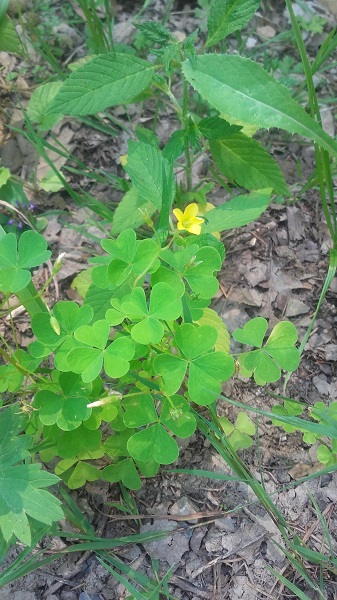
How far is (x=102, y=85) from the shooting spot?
81.9 inches

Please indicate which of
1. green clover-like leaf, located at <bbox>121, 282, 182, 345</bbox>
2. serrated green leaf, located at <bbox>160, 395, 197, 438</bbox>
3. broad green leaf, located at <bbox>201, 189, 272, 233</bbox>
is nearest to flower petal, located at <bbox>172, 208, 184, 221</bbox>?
broad green leaf, located at <bbox>201, 189, 272, 233</bbox>

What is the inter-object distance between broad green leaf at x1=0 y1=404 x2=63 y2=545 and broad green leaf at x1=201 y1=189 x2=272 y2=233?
108 centimetres

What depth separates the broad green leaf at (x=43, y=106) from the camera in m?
2.67

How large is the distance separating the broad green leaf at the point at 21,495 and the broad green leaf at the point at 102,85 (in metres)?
1.30

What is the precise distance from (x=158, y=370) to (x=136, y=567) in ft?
2.60

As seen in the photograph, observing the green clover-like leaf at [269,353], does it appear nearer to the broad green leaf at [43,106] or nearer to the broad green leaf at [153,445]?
the broad green leaf at [153,445]

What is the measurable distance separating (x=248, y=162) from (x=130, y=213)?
1.86 feet

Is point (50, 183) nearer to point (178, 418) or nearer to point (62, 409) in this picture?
point (62, 409)

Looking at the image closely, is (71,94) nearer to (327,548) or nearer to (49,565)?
(49,565)

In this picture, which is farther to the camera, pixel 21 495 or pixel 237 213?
pixel 237 213

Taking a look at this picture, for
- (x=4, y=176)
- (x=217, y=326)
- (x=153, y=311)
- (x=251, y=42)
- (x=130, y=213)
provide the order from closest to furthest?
(x=153, y=311) < (x=217, y=326) < (x=130, y=213) < (x=4, y=176) < (x=251, y=42)

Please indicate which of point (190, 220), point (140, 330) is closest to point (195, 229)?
point (190, 220)

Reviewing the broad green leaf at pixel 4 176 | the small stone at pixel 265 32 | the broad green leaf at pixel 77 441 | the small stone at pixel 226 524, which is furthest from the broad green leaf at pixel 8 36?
the small stone at pixel 226 524

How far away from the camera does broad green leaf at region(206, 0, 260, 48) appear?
1994 millimetres
